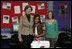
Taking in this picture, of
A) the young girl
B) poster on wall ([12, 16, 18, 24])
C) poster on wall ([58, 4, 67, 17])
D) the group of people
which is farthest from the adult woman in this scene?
poster on wall ([58, 4, 67, 17])

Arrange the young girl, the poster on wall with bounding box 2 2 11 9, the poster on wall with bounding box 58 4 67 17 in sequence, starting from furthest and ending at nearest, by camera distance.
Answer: the poster on wall with bounding box 58 4 67 17 < the poster on wall with bounding box 2 2 11 9 < the young girl

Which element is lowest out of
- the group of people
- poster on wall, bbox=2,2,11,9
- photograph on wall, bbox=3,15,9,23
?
the group of people

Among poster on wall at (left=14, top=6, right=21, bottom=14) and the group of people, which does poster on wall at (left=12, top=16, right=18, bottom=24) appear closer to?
poster on wall at (left=14, top=6, right=21, bottom=14)

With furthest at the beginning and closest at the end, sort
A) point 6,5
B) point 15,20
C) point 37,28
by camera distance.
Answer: point 15,20, point 6,5, point 37,28

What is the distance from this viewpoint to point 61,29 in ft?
13.9

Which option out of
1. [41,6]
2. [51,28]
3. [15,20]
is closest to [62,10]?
[41,6]

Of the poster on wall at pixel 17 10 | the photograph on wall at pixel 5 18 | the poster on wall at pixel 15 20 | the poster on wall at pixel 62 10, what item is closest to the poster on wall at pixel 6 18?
the photograph on wall at pixel 5 18

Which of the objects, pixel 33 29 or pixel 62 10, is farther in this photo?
pixel 62 10

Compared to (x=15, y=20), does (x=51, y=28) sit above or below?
below

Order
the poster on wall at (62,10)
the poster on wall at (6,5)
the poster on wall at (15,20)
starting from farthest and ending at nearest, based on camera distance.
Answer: the poster on wall at (62,10)
the poster on wall at (15,20)
the poster on wall at (6,5)

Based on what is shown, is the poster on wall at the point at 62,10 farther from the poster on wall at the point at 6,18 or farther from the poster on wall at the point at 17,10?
the poster on wall at the point at 6,18

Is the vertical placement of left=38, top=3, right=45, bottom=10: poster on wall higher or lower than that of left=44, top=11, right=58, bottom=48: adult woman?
higher

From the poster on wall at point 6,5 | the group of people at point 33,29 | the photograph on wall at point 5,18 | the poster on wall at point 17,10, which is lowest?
the group of people at point 33,29

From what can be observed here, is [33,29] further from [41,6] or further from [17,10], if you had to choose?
[41,6]
